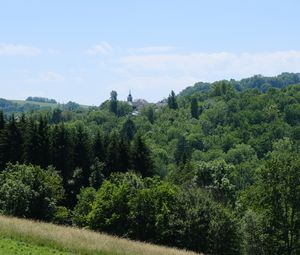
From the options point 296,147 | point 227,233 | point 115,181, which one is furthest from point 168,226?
point 296,147

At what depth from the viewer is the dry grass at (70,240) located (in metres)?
24.8

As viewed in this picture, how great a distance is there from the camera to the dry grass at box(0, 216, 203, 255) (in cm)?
2484

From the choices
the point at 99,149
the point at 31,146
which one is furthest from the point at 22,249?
the point at 99,149

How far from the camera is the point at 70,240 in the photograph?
25.8m

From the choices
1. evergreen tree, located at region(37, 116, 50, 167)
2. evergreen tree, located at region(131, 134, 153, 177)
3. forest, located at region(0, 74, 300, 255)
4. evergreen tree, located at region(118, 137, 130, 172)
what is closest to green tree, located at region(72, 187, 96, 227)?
forest, located at region(0, 74, 300, 255)

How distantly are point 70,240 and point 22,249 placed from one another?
12.2 feet

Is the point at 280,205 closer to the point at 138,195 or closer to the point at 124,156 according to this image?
the point at 138,195

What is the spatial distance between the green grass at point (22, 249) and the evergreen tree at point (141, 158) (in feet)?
136

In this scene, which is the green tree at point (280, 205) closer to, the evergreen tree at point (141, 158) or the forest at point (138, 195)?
the forest at point (138, 195)

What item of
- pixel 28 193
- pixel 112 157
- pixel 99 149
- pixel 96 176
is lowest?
pixel 96 176

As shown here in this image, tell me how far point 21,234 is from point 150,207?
54.2ft

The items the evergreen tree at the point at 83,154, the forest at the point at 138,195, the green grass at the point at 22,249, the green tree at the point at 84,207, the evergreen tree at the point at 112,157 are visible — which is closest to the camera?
the green grass at the point at 22,249

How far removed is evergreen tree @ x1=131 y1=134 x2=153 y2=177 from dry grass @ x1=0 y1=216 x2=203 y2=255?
36.3m

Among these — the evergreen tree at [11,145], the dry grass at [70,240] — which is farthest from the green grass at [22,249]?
the evergreen tree at [11,145]
